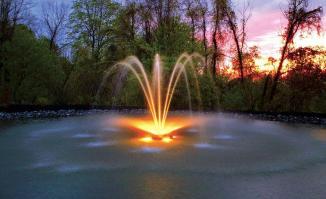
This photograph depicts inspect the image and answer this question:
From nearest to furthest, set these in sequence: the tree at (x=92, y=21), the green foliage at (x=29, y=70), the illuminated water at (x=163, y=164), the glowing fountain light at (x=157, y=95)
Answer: the illuminated water at (x=163, y=164), the glowing fountain light at (x=157, y=95), the green foliage at (x=29, y=70), the tree at (x=92, y=21)

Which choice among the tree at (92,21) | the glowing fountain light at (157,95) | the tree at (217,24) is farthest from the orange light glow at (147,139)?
the tree at (92,21)

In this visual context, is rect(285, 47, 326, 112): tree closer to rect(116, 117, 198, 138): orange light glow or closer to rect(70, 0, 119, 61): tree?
rect(116, 117, 198, 138): orange light glow

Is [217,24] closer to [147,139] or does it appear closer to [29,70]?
[29,70]

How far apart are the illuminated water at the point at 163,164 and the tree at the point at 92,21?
3141cm

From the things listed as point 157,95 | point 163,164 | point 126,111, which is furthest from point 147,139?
point 157,95

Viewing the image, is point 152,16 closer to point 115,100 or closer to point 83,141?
point 115,100

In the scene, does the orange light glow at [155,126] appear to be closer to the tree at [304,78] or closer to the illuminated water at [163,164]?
the illuminated water at [163,164]

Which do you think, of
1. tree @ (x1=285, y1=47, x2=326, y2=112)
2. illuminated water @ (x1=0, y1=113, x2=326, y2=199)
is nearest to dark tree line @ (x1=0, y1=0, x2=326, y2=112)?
tree @ (x1=285, y1=47, x2=326, y2=112)

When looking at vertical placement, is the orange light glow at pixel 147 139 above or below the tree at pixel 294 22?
below

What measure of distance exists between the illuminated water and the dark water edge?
523cm

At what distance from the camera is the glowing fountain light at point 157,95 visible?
1987cm

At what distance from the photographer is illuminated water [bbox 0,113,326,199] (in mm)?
9391

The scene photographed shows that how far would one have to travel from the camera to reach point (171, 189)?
9430 millimetres

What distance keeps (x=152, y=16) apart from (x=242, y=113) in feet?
50.4
